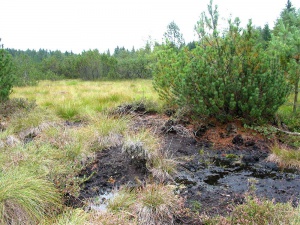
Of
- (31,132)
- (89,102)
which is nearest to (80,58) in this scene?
(89,102)

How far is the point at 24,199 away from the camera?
3.43m

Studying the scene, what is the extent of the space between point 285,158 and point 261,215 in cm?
243

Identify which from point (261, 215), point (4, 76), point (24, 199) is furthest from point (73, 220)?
point (4, 76)

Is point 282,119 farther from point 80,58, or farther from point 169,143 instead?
point 80,58

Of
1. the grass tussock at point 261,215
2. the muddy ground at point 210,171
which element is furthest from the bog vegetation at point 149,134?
the muddy ground at point 210,171

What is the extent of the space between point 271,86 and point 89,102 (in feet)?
21.7

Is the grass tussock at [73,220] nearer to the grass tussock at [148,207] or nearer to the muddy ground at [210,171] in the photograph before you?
the grass tussock at [148,207]

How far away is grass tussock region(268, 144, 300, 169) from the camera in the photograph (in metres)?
5.24

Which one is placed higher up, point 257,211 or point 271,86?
point 271,86

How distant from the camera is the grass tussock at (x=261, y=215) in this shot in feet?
10.3

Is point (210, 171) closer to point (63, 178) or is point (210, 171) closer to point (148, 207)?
point (148, 207)

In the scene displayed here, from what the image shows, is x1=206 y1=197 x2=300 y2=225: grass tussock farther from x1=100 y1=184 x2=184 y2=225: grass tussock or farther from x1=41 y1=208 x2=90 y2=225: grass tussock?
x1=41 y1=208 x2=90 y2=225: grass tussock

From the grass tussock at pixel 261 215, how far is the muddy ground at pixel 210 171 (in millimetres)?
194

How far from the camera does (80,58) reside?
1340 inches
